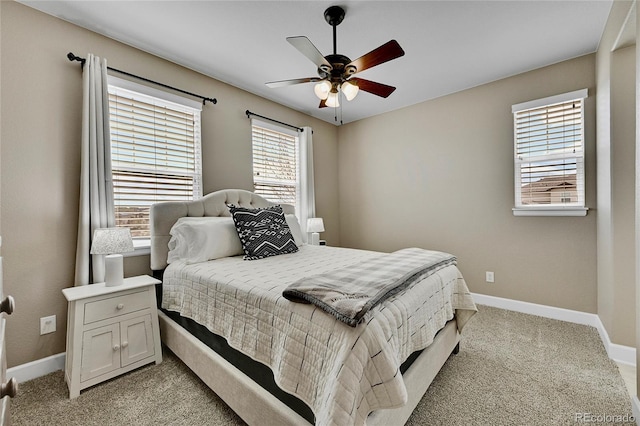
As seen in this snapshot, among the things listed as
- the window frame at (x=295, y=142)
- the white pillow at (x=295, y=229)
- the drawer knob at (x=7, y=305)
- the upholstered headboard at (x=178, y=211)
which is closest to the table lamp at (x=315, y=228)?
the window frame at (x=295, y=142)

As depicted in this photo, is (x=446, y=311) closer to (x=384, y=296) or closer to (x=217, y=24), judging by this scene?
(x=384, y=296)

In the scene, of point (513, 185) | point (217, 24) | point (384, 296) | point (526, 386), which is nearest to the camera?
point (384, 296)

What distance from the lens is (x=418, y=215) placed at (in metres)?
3.88

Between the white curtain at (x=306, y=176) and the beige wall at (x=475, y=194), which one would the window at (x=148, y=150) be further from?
the beige wall at (x=475, y=194)

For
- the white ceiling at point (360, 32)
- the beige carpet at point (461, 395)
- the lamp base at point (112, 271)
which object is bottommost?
the beige carpet at point (461, 395)

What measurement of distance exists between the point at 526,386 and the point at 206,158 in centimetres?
334

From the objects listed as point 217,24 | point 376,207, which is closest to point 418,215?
point 376,207

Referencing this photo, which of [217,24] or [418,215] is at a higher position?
[217,24]

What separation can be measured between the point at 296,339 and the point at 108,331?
5.03 feet

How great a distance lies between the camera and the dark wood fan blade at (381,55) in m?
1.73

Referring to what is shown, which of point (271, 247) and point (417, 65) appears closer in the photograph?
point (271, 247)

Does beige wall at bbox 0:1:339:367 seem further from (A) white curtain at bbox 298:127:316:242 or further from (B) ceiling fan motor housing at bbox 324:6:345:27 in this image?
(A) white curtain at bbox 298:127:316:242

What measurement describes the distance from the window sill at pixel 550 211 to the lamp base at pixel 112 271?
3830mm

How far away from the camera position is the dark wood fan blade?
5.67 feet
